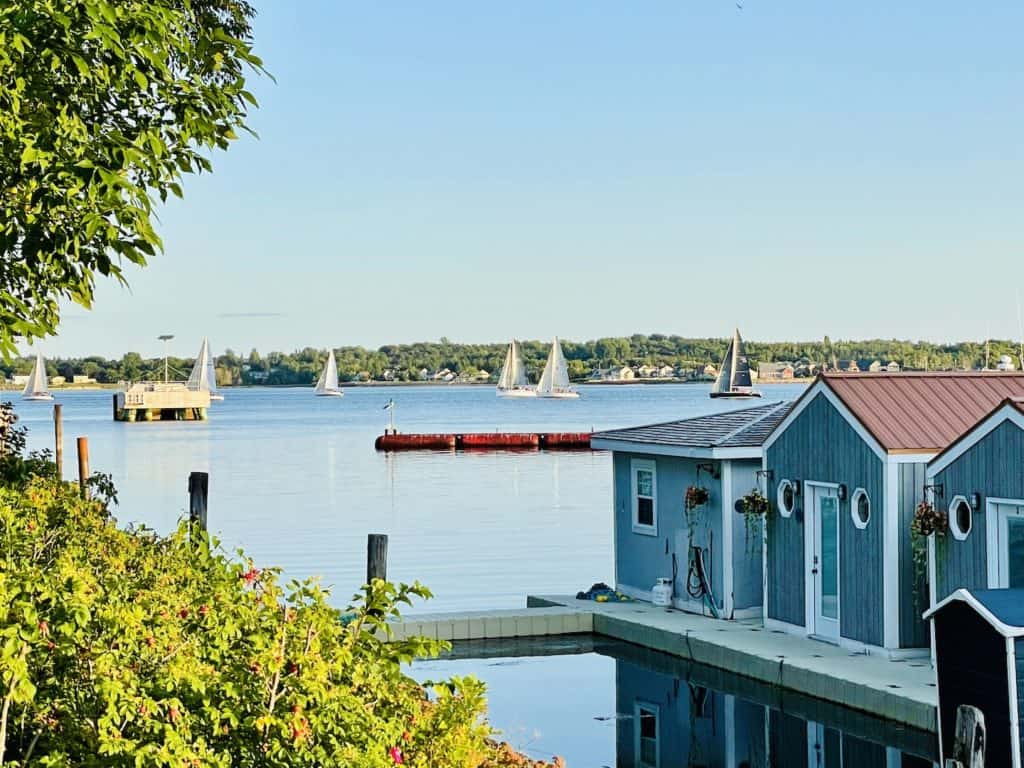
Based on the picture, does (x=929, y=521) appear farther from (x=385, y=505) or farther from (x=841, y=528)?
(x=385, y=505)

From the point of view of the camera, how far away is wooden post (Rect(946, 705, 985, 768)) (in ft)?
31.7

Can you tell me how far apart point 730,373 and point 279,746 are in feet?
450

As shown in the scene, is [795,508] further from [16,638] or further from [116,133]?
[16,638]

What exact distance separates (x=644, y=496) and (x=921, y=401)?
5.37m

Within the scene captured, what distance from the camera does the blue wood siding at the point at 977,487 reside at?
A: 43.2 ft

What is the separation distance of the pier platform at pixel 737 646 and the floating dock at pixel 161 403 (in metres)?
107

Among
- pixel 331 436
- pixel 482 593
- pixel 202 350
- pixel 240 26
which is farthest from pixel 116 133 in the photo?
pixel 202 350

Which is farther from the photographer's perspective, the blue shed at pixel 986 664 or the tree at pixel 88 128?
the blue shed at pixel 986 664

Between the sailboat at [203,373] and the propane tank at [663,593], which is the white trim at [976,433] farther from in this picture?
the sailboat at [203,373]

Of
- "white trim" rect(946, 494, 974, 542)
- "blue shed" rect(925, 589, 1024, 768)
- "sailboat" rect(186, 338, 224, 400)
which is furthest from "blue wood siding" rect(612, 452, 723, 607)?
"sailboat" rect(186, 338, 224, 400)

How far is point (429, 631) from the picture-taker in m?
18.3

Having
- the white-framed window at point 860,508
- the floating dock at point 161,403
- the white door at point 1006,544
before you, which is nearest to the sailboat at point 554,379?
the floating dock at point 161,403

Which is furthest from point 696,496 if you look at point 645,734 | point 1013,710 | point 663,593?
point 1013,710

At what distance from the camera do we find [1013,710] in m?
10.0
